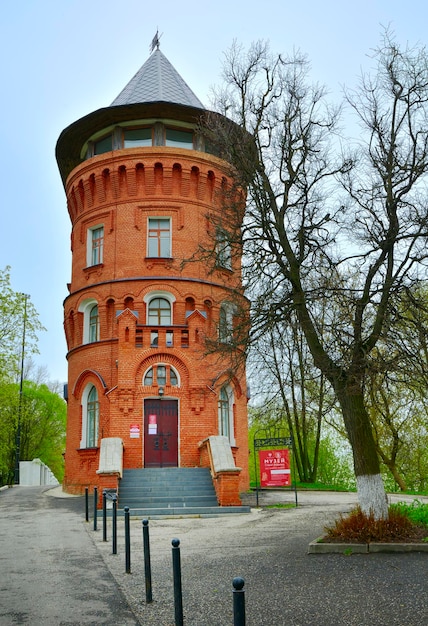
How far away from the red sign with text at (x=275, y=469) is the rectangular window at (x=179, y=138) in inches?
538

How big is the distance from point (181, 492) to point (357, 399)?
10.1m

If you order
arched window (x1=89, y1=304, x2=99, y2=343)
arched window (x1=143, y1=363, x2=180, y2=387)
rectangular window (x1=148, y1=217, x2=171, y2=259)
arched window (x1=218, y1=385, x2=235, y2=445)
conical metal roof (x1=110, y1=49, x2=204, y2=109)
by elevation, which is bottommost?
arched window (x1=218, y1=385, x2=235, y2=445)

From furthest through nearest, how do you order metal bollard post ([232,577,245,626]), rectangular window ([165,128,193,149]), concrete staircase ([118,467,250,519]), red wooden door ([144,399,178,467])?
1. rectangular window ([165,128,193,149])
2. red wooden door ([144,399,178,467])
3. concrete staircase ([118,467,250,519])
4. metal bollard post ([232,577,245,626])

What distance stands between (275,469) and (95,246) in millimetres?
12612

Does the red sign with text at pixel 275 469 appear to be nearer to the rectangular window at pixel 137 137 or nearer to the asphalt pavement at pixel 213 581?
the asphalt pavement at pixel 213 581

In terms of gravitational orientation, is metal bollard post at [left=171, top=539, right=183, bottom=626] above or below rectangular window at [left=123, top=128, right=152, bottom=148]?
below

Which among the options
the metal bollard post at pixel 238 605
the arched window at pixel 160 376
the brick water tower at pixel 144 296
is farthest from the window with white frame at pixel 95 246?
the metal bollard post at pixel 238 605

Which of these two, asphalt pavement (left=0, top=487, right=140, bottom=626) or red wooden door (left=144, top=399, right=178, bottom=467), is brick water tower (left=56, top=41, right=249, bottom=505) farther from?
asphalt pavement (left=0, top=487, right=140, bottom=626)

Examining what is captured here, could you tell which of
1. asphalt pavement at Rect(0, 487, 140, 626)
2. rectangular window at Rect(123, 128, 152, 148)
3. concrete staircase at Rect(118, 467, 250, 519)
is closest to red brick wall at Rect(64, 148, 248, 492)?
rectangular window at Rect(123, 128, 152, 148)

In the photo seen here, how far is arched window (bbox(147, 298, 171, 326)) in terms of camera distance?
2495 cm

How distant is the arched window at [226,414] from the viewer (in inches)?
988

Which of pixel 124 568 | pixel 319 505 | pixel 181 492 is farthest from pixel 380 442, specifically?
pixel 124 568

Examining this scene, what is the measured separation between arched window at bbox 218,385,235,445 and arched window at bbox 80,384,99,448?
16.0ft

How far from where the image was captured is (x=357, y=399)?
1092cm
